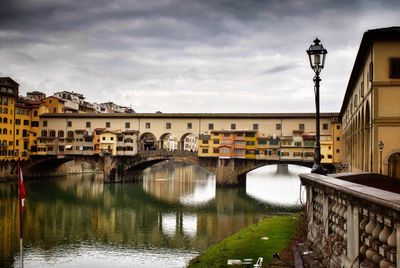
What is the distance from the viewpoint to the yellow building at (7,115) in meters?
64.1

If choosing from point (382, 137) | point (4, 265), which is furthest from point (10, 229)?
point (382, 137)

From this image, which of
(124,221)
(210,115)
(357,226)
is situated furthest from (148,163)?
(357,226)

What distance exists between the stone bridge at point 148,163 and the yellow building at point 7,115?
484cm

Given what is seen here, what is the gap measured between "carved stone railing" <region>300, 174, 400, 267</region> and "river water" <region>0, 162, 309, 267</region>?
1272 centimetres

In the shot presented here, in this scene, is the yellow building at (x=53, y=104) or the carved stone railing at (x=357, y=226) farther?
the yellow building at (x=53, y=104)

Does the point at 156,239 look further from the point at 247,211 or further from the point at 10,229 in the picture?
the point at 247,211

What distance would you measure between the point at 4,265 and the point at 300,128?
47.0 meters

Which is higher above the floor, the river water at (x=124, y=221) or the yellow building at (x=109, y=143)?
the yellow building at (x=109, y=143)

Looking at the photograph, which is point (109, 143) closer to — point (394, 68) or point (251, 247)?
point (251, 247)

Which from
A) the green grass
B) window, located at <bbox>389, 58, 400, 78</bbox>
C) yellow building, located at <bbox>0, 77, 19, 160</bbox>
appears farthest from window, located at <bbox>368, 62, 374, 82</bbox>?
yellow building, located at <bbox>0, 77, 19, 160</bbox>

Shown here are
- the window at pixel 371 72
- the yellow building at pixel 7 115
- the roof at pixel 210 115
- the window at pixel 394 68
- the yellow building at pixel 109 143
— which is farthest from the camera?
the yellow building at pixel 109 143

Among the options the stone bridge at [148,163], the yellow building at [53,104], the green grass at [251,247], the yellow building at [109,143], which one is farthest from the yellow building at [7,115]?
the green grass at [251,247]

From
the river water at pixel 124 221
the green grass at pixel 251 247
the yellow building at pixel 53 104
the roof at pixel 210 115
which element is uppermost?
the yellow building at pixel 53 104

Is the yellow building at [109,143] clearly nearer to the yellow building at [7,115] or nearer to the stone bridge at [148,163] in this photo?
the stone bridge at [148,163]
